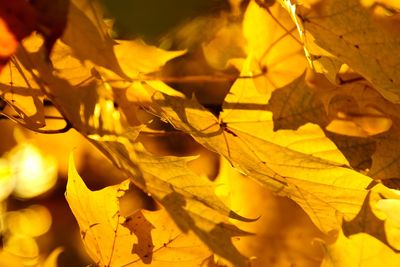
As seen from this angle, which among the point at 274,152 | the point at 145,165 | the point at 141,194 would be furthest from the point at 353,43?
the point at 141,194

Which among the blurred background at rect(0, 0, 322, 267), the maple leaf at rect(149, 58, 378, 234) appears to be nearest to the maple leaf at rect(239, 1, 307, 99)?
the blurred background at rect(0, 0, 322, 267)

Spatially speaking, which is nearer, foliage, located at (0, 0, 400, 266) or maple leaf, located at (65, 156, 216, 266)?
foliage, located at (0, 0, 400, 266)

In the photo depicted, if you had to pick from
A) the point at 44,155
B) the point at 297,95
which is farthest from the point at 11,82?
the point at 44,155

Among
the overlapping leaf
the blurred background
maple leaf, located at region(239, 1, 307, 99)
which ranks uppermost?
the overlapping leaf

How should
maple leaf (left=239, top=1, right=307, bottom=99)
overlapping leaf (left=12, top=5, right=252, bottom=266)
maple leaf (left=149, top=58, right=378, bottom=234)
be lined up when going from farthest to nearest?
1. maple leaf (left=239, top=1, right=307, bottom=99)
2. maple leaf (left=149, top=58, right=378, bottom=234)
3. overlapping leaf (left=12, top=5, right=252, bottom=266)

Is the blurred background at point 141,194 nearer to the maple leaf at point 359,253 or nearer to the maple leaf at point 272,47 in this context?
the maple leaf at point 272,47

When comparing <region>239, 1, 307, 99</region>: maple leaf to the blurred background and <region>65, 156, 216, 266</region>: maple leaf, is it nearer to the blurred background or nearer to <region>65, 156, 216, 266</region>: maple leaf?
the blurred background

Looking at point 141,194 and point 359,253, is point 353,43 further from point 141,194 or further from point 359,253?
point 141,194
